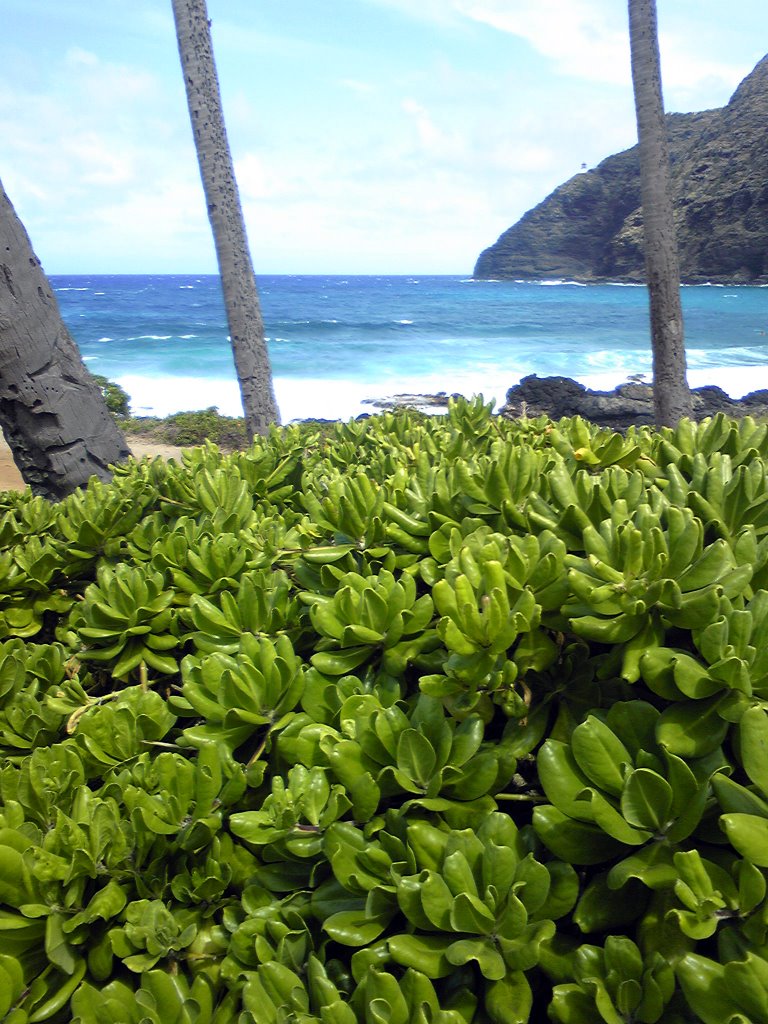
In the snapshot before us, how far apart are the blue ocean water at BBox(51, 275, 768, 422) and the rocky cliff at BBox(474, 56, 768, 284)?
340cm

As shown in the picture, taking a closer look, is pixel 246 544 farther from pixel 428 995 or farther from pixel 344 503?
pixel 428 995

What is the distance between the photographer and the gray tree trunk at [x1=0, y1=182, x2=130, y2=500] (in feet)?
13.4

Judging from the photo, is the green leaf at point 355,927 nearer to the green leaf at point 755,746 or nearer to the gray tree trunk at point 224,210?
the green leaf at point 755,746

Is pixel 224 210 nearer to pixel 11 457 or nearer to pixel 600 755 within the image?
pixel 600 755

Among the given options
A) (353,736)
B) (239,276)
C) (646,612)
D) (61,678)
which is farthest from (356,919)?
(239,276)

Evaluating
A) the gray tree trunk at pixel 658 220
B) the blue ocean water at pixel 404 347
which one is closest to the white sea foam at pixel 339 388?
the blue ocean water at pixel 404 347

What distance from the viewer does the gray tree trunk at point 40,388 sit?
409cm

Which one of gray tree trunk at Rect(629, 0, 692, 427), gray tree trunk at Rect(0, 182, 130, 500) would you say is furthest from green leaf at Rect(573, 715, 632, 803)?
gray tree trunk at Rect(629, 0, 692, 427)

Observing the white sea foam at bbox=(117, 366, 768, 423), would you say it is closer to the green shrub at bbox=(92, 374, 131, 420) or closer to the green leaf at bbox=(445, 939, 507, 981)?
the green shrub at bbox=(92, 374, 131, 420)

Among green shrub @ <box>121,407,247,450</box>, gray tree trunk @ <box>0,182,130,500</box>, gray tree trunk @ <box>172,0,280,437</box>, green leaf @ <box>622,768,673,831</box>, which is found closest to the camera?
green leaf @ <box>622,768,673,831</box>

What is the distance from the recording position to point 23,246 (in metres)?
4.18

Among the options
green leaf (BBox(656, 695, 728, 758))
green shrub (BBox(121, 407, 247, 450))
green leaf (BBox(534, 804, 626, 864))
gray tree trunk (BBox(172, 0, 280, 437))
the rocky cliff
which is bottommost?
green shrub (BBox(121, 407, 247, 450))

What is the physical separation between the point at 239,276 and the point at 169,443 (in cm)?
929

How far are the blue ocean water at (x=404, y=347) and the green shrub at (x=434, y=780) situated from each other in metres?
12.0
